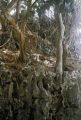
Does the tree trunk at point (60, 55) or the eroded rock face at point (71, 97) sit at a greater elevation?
the tree trunk at point (60, 55)

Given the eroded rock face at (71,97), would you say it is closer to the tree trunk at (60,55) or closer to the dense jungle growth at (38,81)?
the dense jungle growth at (38,81)

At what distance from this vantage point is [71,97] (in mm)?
4824

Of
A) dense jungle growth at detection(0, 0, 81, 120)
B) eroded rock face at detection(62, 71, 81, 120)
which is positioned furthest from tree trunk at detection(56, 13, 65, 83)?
eroded rock face at detection(62, 71, 81, 120)

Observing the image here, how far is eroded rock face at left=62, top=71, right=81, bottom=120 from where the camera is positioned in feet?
15.8

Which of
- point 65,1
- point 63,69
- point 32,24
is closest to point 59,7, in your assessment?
point 65,1

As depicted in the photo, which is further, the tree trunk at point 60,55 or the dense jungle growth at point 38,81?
the tree trunk at point 60,55

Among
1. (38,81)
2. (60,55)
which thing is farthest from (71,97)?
(60,55)

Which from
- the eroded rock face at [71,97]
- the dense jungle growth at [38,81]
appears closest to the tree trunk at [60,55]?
the dense jungle growth at [38,81]

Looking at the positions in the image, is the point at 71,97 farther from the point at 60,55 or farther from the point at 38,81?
the point at 60,55

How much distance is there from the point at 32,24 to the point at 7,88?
2.66 meters

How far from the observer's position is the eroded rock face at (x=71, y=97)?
15.8ft

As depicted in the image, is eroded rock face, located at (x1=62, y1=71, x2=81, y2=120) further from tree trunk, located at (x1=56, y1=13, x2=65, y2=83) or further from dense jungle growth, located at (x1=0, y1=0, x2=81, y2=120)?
tree trunk, located at (x1=56, y1=13, x2=65, y2=83)

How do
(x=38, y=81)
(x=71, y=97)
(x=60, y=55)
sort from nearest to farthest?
(x=38, y=81) < (x=71, y=97) < (x=60, y=55)

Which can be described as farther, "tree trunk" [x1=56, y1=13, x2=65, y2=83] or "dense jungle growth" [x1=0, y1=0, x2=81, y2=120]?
"tree trunk" [x1=56, y1=13, x2=65, y2=83]
